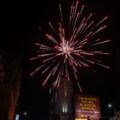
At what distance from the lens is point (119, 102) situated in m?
63.8

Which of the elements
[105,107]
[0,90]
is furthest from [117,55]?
[0,90]

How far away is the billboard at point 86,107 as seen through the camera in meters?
41.8

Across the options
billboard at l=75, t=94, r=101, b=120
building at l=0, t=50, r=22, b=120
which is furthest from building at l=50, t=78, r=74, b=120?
building at l=0, t=50, r=22, b=120

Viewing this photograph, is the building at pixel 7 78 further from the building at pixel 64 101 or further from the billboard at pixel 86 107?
the building at pixel 64 101

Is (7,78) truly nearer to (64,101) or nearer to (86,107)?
(86,107)

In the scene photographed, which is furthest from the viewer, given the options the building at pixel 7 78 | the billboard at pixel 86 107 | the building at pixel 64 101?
the building at pixel 64 101

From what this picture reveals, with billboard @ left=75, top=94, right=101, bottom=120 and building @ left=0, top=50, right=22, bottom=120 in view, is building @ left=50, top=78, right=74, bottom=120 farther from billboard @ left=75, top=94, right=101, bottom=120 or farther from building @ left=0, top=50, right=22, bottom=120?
building @ left=0, top=50, right=22, bottom=120

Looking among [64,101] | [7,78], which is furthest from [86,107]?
[7,78]

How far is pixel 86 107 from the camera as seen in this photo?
139 ft

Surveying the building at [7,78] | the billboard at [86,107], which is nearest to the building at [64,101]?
the billboard at [86,107]

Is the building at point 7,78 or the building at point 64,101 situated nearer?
the building at point 7,78

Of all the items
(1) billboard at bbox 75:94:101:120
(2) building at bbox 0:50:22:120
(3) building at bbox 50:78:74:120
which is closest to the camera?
(2) building at bbox 0:50:22:120

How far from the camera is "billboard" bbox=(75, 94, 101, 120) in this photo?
137ft

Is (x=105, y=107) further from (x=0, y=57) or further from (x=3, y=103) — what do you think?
(x=3, y=103)
